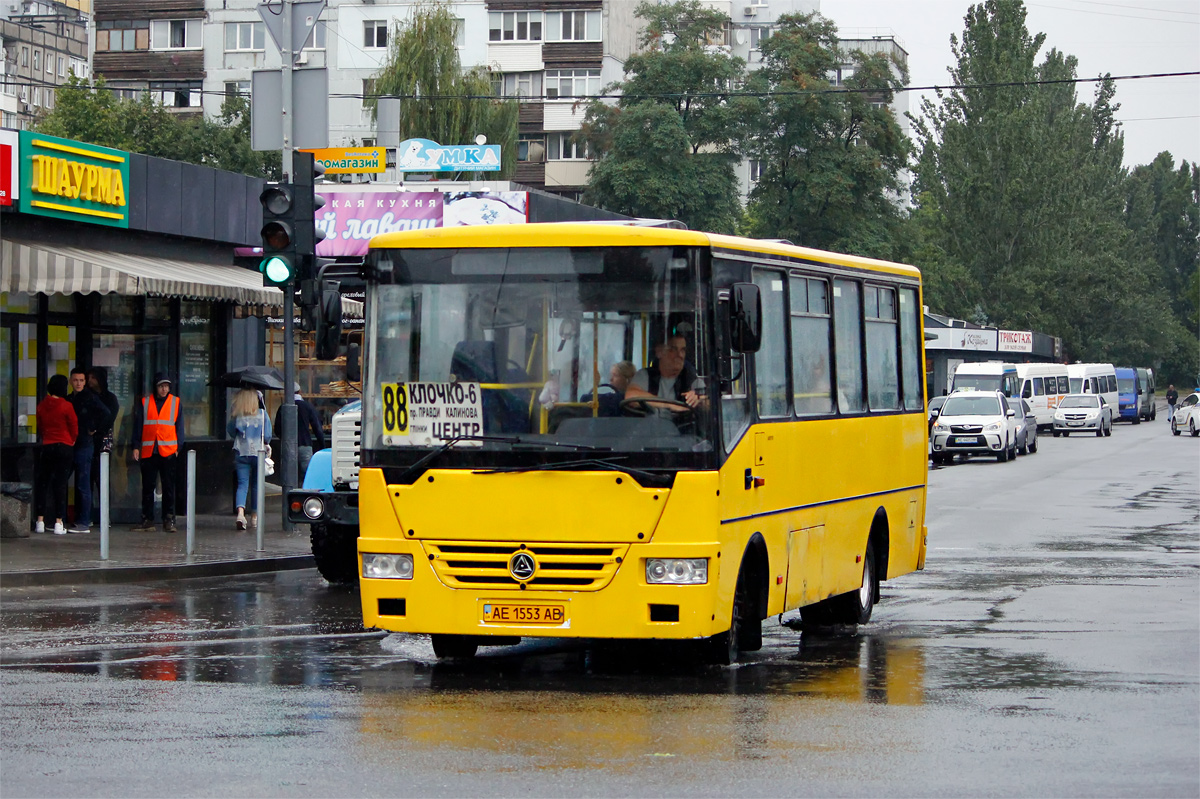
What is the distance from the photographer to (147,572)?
52.6 feet

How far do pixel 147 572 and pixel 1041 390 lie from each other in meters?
55.1

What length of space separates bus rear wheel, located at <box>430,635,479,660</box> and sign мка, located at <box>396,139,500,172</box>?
1192 inches

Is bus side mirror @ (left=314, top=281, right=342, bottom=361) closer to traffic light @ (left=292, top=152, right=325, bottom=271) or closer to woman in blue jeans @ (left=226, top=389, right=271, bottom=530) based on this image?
traffic light @ (left=292, top=152, right=325, bottom=271)

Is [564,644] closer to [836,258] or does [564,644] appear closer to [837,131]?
[836,258]

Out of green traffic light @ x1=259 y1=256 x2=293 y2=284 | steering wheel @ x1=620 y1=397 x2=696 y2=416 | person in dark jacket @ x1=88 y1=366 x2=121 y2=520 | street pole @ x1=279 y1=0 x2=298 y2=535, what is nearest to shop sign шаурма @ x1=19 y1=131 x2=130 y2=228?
person in dark jacket @ x1=88 y1=366 x2=121 y2=520

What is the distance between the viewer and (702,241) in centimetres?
988

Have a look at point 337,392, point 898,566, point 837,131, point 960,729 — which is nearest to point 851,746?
point 960,729

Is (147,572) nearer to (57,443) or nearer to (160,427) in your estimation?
(57,443)

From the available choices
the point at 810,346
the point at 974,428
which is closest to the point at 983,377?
the point at 974,428

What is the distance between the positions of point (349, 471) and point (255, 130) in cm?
572

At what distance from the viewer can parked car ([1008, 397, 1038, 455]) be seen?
46644mm

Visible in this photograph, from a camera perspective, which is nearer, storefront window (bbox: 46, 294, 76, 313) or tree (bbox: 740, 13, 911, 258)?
storefront window (bbox: 46, 294, 76, 313)

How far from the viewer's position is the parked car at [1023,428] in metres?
46.6

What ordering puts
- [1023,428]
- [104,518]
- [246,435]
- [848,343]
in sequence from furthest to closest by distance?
[1023,428], [246,435], [104,518], [848,343]
